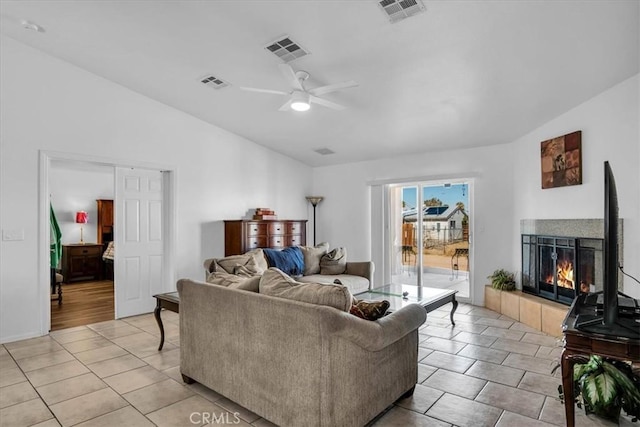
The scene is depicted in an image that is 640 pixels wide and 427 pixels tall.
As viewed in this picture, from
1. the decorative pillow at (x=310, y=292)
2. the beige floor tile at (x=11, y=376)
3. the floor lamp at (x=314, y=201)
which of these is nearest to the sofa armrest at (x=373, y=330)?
the decorative pillow at (x=310, y=292)

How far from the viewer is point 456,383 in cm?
285

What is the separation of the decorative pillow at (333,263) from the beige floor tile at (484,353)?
218 centimetres

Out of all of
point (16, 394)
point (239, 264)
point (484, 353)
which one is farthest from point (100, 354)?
point (484, 353)

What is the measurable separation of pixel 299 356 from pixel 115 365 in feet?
7.16

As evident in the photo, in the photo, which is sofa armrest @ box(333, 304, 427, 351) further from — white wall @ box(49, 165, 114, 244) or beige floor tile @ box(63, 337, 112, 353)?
white wall @ box(49, 165, 114, 244)

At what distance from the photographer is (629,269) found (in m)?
3.25

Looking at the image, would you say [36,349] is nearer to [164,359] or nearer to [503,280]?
[164,359]

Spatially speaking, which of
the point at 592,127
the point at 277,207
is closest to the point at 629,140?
the point at 592,127

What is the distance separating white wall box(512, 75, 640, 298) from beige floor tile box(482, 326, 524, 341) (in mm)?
1122

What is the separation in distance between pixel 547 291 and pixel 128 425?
4.56 metres

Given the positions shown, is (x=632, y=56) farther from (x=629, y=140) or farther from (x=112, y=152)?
(x=112, y=152)

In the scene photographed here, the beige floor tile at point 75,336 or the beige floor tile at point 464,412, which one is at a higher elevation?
the beige floor tile at point 464,412

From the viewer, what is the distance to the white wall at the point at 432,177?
5.26 meters

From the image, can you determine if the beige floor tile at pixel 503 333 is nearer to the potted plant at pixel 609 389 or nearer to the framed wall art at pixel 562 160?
the potted plant at pixel 609 389
